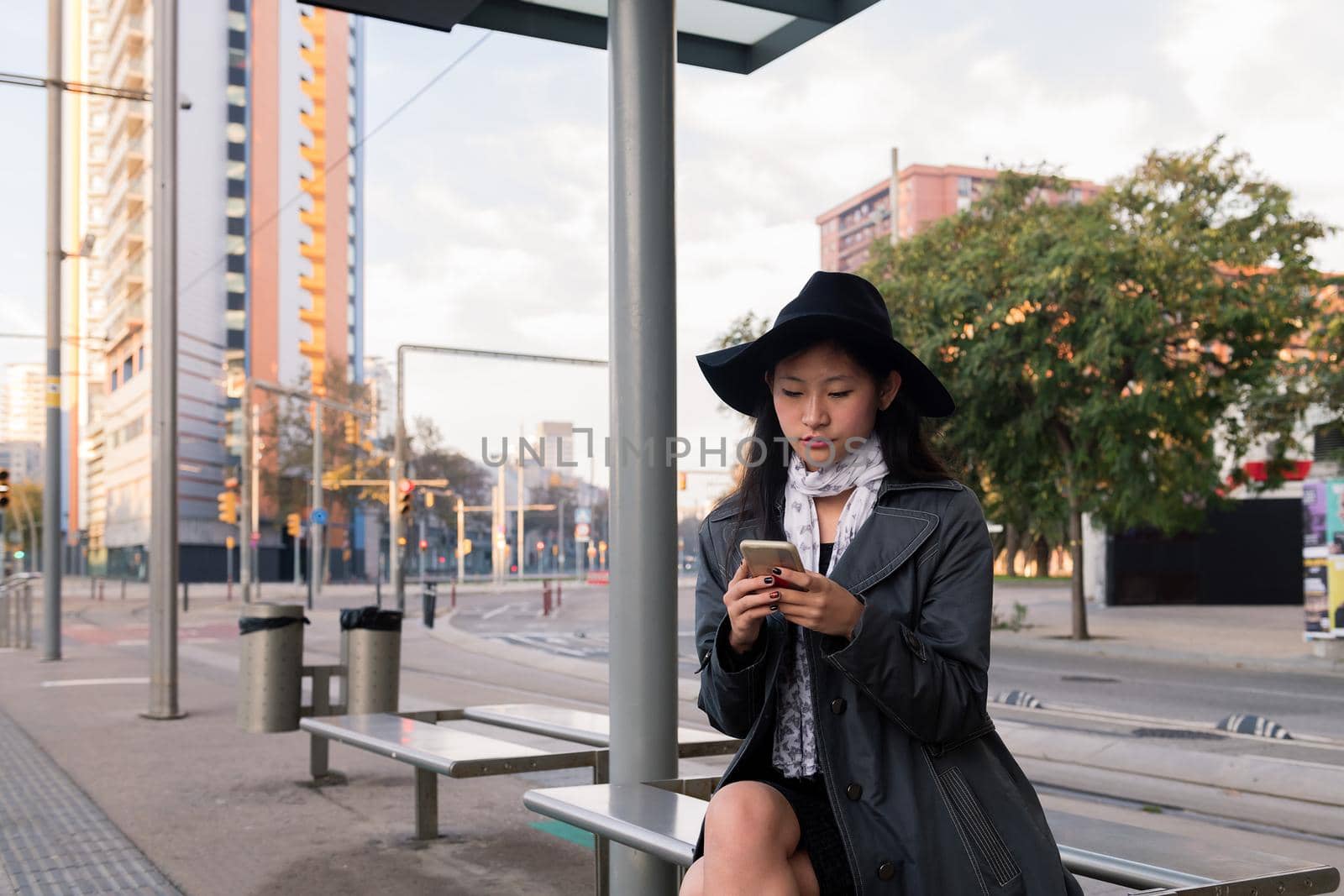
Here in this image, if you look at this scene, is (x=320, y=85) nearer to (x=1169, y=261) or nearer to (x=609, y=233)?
(x=1169, y=261)

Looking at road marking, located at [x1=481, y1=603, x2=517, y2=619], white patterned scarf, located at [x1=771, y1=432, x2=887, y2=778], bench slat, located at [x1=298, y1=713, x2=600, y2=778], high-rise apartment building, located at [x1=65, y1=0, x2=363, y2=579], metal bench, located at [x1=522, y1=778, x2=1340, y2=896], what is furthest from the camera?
high-rise apartment building, located at [x1=65, y1=0, x2=363, y2=579]

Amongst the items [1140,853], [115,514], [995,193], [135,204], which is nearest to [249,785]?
[1140,853]

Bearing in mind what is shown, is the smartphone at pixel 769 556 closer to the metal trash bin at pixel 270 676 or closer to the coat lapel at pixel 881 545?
the coat lapel at pixel 881 545

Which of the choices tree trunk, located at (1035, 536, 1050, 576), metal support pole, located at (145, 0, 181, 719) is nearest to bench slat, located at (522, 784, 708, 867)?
metal support pole, located at (145, 0, 181, 719)

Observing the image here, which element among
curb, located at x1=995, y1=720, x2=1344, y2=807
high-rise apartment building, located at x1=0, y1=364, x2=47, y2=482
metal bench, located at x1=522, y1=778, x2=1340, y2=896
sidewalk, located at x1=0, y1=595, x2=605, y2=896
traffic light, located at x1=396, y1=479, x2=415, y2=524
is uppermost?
high-rise apartment building, located at x1=0, y1=364, x2=47, y2=482

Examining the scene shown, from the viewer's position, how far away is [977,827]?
7.20 ft

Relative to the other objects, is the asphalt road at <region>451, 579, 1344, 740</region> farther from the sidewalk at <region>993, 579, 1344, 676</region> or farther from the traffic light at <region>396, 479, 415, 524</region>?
the traffic light at <region>396, 479, 415, 524</region>

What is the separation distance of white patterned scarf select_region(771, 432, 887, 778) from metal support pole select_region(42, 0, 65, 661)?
15.8m

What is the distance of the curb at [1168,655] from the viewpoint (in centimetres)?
1560

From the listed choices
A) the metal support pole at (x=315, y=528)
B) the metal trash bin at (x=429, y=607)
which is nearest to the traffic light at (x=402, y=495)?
the metal trash bin at (x=429, y=607)

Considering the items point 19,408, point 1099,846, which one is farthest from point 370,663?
point 19,408

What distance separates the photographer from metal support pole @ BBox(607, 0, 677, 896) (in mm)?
3729

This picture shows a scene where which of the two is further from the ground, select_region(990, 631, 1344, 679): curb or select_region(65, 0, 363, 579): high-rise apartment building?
select_region(65, 0, 363, 579): high-rise apartment building

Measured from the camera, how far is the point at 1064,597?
35.5m
